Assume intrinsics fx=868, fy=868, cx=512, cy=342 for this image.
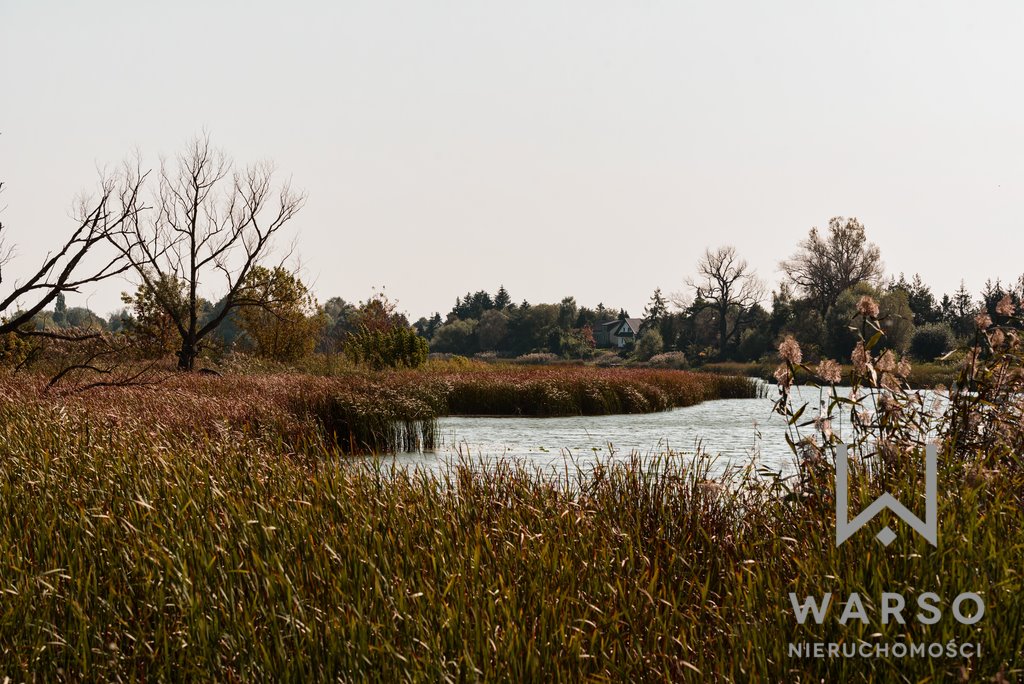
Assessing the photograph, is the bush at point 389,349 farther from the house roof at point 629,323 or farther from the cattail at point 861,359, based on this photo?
the house roof at point 629,323

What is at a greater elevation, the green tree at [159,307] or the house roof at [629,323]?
the house roof at [629,323]

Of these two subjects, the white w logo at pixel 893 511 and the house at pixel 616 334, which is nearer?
the white w logo at pixel 893 511

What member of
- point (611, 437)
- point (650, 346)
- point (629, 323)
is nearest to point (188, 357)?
point (611, 437)

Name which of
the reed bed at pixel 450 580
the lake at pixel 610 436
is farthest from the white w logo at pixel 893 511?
the lake at pixel 610 436

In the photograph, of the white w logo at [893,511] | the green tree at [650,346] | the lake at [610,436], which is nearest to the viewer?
the white w logo at [893,511]

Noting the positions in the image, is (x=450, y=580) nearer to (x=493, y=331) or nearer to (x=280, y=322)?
(x=280, y=322)

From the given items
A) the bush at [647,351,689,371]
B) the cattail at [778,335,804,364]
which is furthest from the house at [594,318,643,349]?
the cattail at [778,335,804,364]

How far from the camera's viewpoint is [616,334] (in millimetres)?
99875

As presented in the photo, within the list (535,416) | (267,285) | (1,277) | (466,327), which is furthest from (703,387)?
(466,327)

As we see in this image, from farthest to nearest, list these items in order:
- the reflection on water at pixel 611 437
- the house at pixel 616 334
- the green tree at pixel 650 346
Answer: the house at pixel 616 334, the green tree at pixel 650 346, the reflection on water at pixel 611 437

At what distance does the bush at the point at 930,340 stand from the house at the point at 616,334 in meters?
52.6

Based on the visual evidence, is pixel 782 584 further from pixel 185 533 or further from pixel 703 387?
pixel 703 387

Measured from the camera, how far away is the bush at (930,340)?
42875 mm

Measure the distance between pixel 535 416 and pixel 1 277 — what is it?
14224mm
